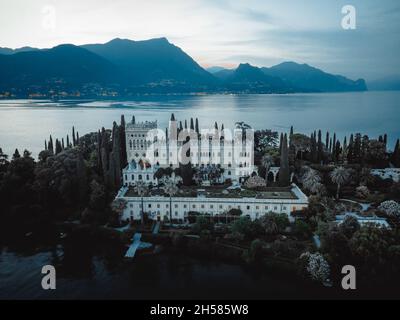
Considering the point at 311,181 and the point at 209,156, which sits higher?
the point at 209,156

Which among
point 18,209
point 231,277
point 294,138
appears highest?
point 294,138

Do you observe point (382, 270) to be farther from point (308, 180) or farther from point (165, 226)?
point (165, 226)

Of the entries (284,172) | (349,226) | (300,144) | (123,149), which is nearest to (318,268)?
(349,226)

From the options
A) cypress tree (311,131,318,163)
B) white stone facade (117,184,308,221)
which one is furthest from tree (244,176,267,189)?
cypress tree (311,131,318,163)

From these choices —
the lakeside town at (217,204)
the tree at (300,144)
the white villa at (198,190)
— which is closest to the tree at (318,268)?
the lakeside town at (217,204)

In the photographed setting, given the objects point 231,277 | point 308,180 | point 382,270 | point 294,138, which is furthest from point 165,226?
point 294,138

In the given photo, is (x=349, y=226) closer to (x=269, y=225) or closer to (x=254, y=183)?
(x=269, y=225)
